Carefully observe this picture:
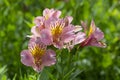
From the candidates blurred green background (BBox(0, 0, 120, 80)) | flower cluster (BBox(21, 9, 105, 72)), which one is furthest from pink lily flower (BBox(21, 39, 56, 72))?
blurred green background (BBox(0, 0, 120, 80))

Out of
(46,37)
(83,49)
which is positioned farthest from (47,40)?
(83,49)

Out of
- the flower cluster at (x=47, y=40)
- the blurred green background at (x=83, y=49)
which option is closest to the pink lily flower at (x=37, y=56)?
the flower cluster at (x=47, y=40)

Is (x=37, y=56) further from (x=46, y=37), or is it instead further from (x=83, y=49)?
(x=83, y=49)

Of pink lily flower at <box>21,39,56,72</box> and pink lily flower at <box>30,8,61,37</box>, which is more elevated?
pink lily flower at <box>30,8,61,37</box>

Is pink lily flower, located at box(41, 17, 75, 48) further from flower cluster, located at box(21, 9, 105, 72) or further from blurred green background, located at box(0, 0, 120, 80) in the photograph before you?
blurred green background, located at box(0, 0, 120, 80)

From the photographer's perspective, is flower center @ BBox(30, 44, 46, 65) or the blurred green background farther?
the blurred green background

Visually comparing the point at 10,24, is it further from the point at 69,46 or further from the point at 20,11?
the point at 69,46

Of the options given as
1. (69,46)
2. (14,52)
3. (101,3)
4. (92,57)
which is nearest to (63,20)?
(69,46)

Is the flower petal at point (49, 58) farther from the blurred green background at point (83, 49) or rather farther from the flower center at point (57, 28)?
the blurred green background at point (83, 49)
